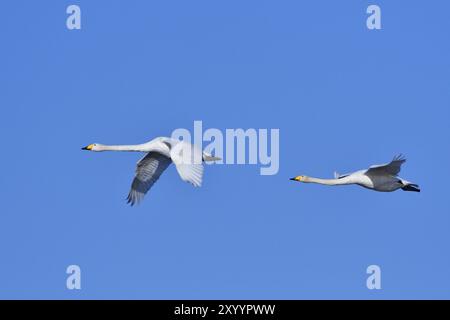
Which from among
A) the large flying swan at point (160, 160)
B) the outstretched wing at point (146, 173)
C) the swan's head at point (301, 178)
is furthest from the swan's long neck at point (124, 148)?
the swan's head at point (301, 178)

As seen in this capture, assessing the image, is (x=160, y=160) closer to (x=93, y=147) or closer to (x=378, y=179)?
(x=93, y=147)

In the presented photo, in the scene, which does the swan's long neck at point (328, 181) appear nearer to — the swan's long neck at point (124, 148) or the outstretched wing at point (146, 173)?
the outstretched wing at point (146, 173)

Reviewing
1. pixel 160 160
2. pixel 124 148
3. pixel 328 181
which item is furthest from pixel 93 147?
pixel 328 181

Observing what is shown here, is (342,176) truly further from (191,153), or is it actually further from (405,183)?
(191,153)

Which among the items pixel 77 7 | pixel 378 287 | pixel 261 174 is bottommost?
pixel 378 287

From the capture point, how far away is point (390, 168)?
36188 millimetres

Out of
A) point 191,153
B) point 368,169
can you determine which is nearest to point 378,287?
point 368,169

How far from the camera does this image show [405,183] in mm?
37000

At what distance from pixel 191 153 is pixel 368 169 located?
4121 millimetres

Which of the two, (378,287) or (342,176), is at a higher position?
(342,176)

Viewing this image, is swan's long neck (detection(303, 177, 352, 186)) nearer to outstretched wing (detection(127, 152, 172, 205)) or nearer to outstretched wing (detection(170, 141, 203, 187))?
outstretched wing (detection(127, 152, 172, 205))

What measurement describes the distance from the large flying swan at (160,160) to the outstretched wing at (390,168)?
3.55 meters

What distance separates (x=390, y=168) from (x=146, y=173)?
5772mm

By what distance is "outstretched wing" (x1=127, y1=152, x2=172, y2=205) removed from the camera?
37844 mm
